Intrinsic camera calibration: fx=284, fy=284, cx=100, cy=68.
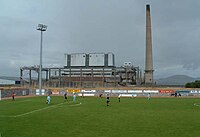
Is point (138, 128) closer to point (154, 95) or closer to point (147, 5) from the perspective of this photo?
point (154, 95)

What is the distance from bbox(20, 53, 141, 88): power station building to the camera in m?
132

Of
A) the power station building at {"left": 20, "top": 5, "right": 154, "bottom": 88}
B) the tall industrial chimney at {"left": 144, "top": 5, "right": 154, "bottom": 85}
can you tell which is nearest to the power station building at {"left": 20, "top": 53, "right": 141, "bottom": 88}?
the power station building at {"left": 20, "top": 5, "right": 154, "bottom": 88}

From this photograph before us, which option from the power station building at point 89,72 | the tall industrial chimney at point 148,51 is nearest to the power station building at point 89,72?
the power station building at point 89,72

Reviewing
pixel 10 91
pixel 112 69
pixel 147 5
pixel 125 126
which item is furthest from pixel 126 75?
pixel 125 126

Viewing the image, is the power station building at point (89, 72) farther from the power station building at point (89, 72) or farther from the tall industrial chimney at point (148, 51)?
the tall industrial chimney at point (148, 51)

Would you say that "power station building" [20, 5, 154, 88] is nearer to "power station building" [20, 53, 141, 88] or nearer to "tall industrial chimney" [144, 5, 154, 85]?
"power station building" [20, 53, 141, 88]

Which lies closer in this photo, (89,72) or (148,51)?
(148,51)

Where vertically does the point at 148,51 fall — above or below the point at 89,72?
above

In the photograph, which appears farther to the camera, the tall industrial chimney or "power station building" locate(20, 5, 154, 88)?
"power station building" locate(20, 5, 154, 88)

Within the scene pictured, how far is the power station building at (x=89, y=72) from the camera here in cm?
13186

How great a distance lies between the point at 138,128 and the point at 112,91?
62072 mm

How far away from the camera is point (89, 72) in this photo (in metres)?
137

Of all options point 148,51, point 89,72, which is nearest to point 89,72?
point 89,72

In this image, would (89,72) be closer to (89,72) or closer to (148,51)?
(89,72)
